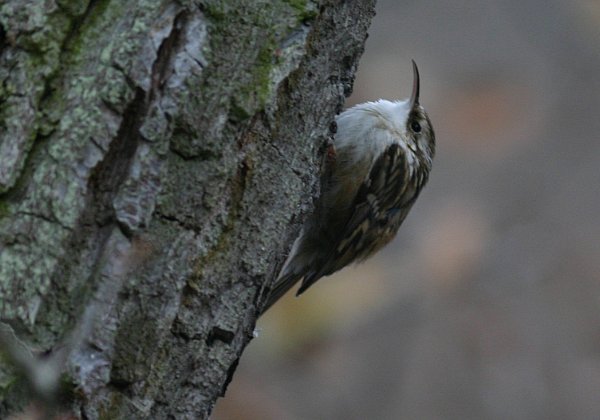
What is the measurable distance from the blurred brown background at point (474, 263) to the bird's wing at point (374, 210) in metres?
2.32

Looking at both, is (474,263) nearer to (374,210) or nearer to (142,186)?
(374,210)

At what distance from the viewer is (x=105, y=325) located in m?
1.72

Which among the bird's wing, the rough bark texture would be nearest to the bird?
the bird's wing

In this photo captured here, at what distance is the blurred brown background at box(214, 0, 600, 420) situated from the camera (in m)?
6.19

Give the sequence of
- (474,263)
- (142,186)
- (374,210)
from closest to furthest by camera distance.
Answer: (142,186) → (374,210) → (474,263)

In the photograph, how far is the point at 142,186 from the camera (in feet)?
5.76

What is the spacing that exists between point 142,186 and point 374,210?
77.9 inches

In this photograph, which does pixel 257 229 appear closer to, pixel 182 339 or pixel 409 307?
pixel 182 339

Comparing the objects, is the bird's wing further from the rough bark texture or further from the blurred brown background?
the blurred brown background

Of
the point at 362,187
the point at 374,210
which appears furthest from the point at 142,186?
the point at 374,210

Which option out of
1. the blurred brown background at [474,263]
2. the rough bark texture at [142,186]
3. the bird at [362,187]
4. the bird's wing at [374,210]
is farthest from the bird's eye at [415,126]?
the blurred brown background at [474,263]

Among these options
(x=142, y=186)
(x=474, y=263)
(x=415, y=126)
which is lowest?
(x=142, y=186)

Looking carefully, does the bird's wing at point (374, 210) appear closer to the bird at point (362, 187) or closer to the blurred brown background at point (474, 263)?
the bird at point (362, 187)

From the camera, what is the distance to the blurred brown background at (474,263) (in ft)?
20.3
